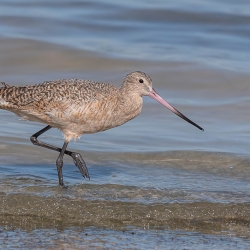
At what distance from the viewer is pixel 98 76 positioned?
1229 centimetres

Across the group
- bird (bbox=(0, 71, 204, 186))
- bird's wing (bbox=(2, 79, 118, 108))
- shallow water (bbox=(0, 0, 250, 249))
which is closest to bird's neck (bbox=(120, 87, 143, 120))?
bird (bbox=(0, 71, 204, 186))

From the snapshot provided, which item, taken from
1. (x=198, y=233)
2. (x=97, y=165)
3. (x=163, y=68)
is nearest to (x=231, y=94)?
(x=163, y=68)

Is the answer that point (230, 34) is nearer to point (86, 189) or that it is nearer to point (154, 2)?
point (154, 2)

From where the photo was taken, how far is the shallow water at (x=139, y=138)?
6.50m

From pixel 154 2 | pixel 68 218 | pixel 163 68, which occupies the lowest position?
pixel 68 218

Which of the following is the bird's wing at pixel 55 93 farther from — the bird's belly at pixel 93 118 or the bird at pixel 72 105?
the bird's belly at pixel 93 118

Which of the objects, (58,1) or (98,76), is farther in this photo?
(58,1)

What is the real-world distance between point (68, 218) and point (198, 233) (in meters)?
1.16

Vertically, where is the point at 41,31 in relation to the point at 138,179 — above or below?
above

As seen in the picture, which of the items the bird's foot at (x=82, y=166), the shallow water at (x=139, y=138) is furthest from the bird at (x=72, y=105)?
the shallow water at (x=139, y=138)

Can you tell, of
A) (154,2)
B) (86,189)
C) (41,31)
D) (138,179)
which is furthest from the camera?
(154,2)

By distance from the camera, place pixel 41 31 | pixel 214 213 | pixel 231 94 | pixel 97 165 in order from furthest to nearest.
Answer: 1. pixel 41 31
2. pixel 231 94
3. pixel 97 165
4. pixel 214 213

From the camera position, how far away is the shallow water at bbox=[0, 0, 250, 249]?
6.50m

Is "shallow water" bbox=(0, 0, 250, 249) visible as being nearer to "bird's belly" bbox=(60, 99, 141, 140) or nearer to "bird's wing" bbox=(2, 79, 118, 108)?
"bird's belly" bbox=(60, 99, 141, 140)
